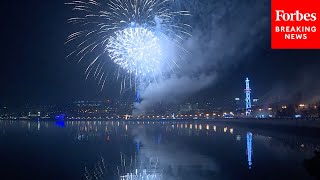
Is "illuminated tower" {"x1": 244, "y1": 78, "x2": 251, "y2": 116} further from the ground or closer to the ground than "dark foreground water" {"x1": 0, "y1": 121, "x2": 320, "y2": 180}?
further from the ground

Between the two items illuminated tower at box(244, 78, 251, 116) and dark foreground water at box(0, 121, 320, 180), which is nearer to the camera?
dark foreground water at box(0, 121, 320, 180)

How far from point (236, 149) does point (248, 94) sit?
9098 centimetres

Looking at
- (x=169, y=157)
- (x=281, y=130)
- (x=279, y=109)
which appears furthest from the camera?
(x=279, y=109)

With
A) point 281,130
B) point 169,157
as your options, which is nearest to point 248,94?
point 281,130

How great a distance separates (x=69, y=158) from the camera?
35.9m

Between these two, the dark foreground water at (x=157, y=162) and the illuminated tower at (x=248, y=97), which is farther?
the illuminated tower at (x=248, y=97)

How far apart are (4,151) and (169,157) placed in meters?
15.1

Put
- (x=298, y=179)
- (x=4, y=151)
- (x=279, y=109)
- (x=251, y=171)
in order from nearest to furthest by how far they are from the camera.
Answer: (x=298, y=179) < (x=251, y=171) < (x=4, y=151) < (x=279, y=109)

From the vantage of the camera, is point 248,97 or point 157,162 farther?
point 248,97

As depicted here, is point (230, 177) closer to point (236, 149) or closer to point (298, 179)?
point (298, 179)

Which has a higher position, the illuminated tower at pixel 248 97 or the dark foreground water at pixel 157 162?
the illuminated tower at pixel 248 97

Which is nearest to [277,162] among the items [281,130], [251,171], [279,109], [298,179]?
[251,171]

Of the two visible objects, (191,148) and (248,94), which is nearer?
(191,148)

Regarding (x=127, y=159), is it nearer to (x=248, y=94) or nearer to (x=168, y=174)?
(x=168, y=174)
